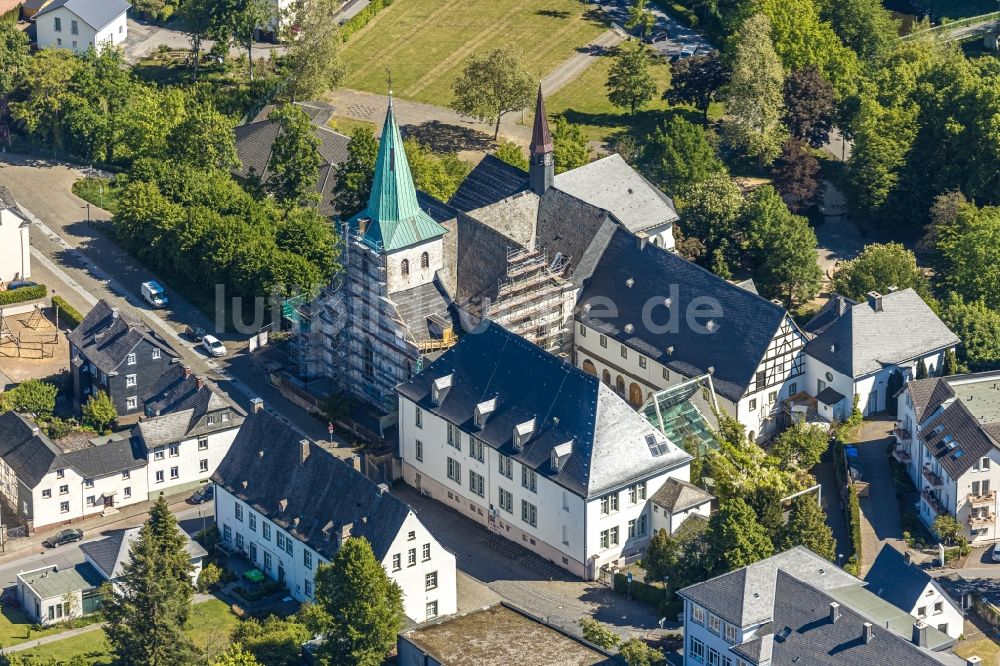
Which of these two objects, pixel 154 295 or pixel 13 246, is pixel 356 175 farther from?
pixel 13 246

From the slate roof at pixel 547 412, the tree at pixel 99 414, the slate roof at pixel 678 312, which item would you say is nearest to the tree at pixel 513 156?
the slate roof at pixel 678 312

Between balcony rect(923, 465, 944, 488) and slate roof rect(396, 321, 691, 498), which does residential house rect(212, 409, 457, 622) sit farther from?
balcony rect(923, 465, 944, 488)

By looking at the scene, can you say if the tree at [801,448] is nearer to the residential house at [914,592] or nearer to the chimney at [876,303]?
the chimney at [876,303]

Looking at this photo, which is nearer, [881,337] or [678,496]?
[678,496]

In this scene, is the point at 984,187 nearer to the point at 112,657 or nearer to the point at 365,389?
the point at 365,389

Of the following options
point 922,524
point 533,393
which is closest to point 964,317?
point 922,524

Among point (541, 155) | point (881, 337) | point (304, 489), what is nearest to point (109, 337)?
point (304, 489)
